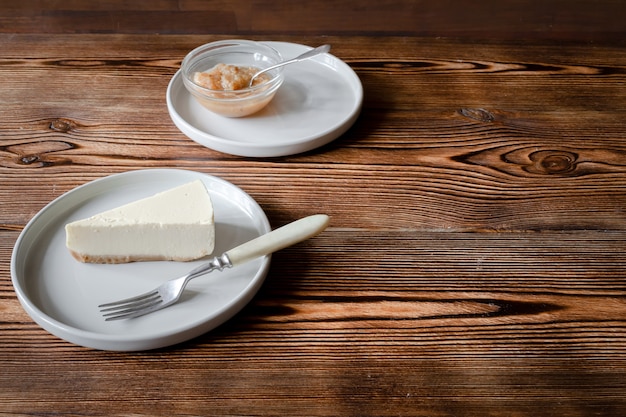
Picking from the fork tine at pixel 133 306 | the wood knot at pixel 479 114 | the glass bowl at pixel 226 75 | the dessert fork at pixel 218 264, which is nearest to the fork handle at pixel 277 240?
the dessert fork at pixel 218 264

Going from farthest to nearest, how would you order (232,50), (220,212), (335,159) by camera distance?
(232,50) < (335,159) < (220,212)

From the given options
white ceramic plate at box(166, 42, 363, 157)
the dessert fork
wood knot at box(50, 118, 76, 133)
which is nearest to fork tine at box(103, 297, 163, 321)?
the dessert fork

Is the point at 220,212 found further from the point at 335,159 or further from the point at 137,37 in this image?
the point at 137,37

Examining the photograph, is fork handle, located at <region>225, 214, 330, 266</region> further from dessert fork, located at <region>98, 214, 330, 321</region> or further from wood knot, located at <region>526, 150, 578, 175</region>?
wood knot, located at <region>526, 150, 578, 175</region>

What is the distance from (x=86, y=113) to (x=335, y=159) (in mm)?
434

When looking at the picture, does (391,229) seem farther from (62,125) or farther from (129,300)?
(62,125)

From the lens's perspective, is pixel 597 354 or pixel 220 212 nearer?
pixel 597 354

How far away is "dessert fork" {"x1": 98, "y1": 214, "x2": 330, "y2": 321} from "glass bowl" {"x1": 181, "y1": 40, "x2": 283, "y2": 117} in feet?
1.13

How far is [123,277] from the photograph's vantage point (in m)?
0.80

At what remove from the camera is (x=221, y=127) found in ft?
3.58

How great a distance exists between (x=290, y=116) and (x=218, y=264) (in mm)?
422

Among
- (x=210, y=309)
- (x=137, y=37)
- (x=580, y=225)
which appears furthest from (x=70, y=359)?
(x=137, y=37)

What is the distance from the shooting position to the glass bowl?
1069mm

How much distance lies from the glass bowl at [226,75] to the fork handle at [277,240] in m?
0.34
